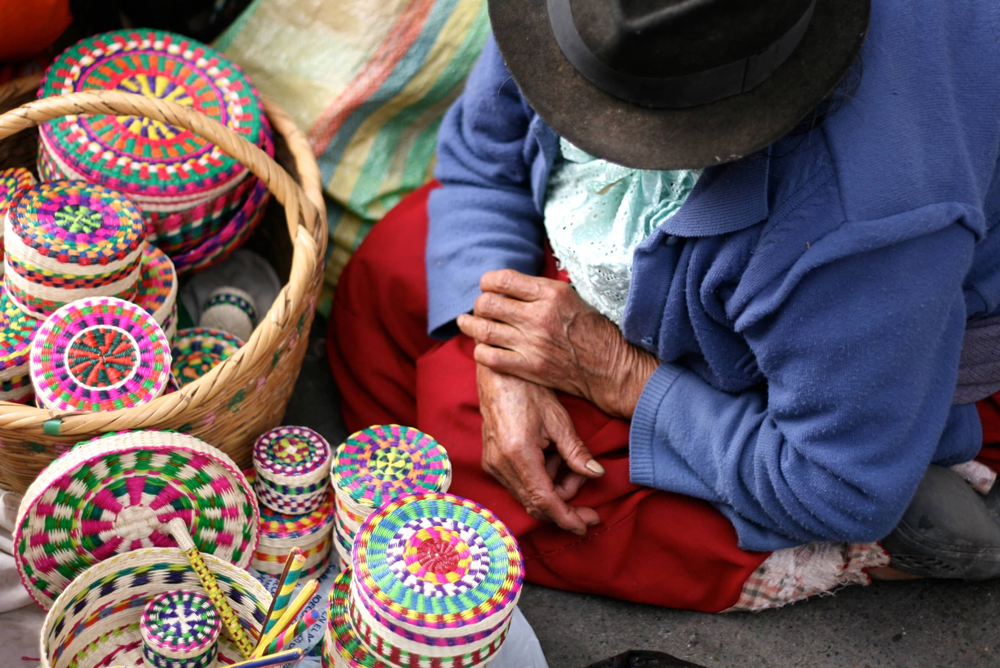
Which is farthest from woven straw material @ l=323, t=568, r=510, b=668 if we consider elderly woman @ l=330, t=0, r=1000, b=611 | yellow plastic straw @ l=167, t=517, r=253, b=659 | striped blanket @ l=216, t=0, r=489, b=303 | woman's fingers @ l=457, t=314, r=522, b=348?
striped blanket @ l=216, t=0, r=489, b=303

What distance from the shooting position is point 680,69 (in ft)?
3.22

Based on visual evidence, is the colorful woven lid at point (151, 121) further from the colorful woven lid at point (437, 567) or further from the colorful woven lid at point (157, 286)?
the colorful woven lid at point (437, 567)

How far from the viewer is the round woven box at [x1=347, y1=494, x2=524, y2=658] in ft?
3.42

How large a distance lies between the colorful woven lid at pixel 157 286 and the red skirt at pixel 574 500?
467 millimetres

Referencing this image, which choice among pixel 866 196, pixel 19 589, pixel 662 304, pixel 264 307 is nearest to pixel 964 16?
pixel 866 196

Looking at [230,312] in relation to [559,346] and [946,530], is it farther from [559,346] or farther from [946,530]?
[946,530]

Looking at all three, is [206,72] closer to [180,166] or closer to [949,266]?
[180,166]

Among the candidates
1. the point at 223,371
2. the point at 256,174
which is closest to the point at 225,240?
the point at 256,174

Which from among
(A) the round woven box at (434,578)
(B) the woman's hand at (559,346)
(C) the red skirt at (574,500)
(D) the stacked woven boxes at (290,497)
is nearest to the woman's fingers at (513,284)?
(B) the woman's hand at (559,346)

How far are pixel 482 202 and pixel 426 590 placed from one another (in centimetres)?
92

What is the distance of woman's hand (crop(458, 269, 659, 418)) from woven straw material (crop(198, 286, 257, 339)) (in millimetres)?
503

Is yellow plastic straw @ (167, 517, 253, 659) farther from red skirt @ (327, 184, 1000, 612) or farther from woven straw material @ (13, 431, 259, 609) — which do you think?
red skirt @ (327, 184, 1000, 612)

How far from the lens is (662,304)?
1.38 metres

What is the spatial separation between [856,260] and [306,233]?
83 cm
